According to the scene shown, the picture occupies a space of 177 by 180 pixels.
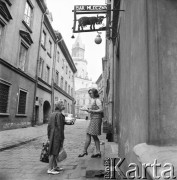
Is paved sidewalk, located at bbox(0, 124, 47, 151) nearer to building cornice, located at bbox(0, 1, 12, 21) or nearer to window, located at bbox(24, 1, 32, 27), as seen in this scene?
building cornice, located at bbox(0, 1, 12, 21)

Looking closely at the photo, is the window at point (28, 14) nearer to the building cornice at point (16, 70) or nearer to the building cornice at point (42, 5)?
the building cornice at point (42, 5)

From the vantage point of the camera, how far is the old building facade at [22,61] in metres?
11.5

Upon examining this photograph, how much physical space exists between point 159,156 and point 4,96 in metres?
11.5

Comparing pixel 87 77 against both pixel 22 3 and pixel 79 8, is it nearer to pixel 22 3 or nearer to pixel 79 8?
pixel 22 3

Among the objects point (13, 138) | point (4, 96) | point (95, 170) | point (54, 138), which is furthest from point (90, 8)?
point (4, 96)

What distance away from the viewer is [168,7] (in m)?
2.09

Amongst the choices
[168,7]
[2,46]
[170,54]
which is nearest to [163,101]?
[170,54]

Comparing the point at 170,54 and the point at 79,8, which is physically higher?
the point at 79,8

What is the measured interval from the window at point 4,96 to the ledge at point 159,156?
10.8 m

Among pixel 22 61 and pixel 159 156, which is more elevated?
pixel 22 61

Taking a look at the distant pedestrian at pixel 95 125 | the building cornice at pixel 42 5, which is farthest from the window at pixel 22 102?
the distant pedestrian at pixel 95 125

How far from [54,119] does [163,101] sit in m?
2.52

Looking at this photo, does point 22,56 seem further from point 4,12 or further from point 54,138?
point 54,138

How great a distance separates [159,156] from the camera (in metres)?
1.56
